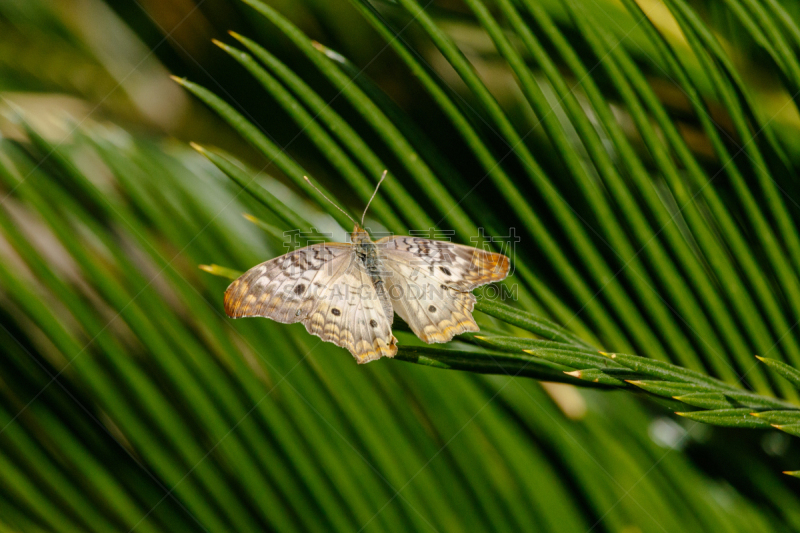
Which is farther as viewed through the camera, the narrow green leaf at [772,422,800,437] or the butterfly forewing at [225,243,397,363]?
the butterfly forewing at [225,243,397,363]

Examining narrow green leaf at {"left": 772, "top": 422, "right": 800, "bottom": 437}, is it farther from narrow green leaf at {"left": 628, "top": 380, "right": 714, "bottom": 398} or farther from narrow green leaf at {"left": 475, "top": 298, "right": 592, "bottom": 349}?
narrow green leaf at {"left": 475, "top": 298, "right": 592, "bottom": 349}

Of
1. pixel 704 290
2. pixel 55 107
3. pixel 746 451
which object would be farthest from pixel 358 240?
pixel 55 107

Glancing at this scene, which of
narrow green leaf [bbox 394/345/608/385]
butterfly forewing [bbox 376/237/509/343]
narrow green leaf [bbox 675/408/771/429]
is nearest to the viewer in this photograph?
narrow green leaf [bbox 675/408/771/429]

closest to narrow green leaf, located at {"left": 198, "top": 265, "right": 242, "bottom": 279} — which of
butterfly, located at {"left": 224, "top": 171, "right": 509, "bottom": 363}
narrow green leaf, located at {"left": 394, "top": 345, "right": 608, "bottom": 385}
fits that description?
butterfly, located at {"left": 224, "top": 171, "right": 509, "bottom": 363}

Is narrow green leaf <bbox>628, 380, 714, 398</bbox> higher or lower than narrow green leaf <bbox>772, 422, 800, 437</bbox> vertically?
higher

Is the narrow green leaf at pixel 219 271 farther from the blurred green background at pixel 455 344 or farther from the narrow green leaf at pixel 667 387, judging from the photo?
the narrow green leaf at pixel 667 387

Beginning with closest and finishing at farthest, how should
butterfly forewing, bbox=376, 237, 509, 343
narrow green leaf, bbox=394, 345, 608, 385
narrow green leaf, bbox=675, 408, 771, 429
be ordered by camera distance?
narrow green leaf, bbox=675, 408, 771, 429, narrow green leaf, bbox=394, 345, 608, 385, butterfly forewing, bbox=376, 237, 509, 343
